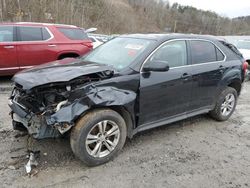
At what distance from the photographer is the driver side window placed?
4.17 metres

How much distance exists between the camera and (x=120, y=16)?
1601 inches

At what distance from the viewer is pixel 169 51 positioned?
432 centimetres

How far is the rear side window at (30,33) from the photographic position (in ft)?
25.1

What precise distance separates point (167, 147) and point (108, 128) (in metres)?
1.13

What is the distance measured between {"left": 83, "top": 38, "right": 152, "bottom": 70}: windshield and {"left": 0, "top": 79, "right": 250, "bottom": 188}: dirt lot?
132 centimetres

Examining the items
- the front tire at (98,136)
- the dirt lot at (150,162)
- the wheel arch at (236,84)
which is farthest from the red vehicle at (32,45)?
the front tire at (98,136)

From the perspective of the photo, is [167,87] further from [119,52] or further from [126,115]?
[119,52]

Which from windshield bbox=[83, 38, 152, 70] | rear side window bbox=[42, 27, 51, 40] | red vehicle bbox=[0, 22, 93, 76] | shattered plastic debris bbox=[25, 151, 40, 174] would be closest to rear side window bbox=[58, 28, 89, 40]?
red vehicle bbox=[0, 22, 93, 76]

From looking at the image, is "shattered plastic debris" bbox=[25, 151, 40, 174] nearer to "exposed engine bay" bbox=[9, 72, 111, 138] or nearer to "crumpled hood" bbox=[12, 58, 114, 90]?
"exposed engine bay" bbox=[9, 72, 111, 138]

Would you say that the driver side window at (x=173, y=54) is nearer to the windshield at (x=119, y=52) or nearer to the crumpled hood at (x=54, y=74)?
the windshield at (x=119, y=52)

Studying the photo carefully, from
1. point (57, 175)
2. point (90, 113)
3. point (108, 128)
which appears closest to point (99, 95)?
point (90, 113)

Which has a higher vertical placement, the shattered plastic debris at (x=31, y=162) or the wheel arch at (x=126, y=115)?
the wheel arch at (x=126, y=115)

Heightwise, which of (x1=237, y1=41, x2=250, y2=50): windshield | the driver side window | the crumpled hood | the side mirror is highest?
the driver side window

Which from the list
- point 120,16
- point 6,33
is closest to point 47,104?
point 6,33
